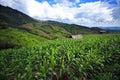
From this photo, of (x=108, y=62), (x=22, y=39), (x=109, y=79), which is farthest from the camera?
(x=22, y=39)

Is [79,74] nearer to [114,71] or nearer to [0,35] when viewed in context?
[114,71]

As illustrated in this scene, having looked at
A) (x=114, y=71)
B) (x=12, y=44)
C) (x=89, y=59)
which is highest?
(x=89, y=59)

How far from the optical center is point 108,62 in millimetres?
10469

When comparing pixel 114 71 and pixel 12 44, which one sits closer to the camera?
pixel 114 71

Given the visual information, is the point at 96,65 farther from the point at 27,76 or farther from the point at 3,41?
the point at 3,41

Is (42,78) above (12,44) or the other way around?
above

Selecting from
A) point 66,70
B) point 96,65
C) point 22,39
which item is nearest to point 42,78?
point 66,70

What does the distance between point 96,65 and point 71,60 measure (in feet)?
5.47

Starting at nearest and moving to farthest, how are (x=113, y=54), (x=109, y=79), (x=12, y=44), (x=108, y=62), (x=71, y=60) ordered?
(x=109, y=79)
(x=71, y=60)
(x=108, y=62)
(x=113, y=54)
(x=12, y=44)

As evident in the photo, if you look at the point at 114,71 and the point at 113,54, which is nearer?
the point at 114,71

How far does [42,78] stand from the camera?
21.9 ft

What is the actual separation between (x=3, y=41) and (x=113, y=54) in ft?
263

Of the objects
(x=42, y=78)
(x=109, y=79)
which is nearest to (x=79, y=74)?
(x=109, y=79)

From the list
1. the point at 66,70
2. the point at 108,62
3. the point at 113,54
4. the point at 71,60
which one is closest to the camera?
the point at 66,70
